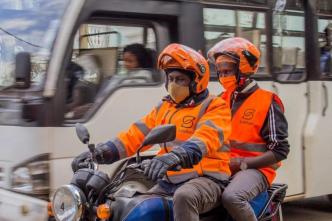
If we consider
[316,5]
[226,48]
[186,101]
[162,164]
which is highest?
[316,5]

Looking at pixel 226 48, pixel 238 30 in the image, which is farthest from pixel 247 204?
pixel 238 30

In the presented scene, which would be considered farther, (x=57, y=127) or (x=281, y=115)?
(x=57, y=127)

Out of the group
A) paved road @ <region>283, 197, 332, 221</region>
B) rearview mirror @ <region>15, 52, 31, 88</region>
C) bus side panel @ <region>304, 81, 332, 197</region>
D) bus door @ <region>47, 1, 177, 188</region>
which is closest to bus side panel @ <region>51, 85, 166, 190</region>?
bus door @ <region>47, 1, 177, 188</region>

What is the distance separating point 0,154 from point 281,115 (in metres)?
2.34

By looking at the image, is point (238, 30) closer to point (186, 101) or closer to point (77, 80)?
point (77, 80)

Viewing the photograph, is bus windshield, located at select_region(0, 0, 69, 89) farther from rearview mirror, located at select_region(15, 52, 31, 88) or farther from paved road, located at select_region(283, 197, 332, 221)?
paved road, located at select_region(283, 197, 332, 221)

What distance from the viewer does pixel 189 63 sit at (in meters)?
3.34

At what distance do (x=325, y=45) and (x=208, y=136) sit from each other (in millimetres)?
3857

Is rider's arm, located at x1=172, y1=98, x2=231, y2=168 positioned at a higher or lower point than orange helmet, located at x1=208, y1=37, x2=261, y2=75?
lower

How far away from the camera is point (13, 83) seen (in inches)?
192

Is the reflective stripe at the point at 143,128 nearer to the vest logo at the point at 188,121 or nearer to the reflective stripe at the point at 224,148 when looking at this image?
the vest logo at the point at 188,121

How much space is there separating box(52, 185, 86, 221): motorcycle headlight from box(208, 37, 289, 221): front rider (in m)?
0.89

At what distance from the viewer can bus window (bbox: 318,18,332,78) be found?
6574 millimetres

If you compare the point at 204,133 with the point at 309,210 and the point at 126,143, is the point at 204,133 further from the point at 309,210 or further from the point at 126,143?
the point at 309,210
